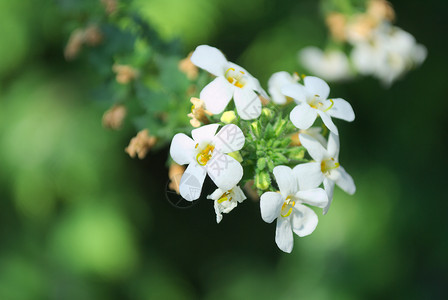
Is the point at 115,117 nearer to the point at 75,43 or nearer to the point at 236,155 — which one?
the point at 75,43

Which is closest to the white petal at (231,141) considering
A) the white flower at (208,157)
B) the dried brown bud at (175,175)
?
the white flower at (208,157)

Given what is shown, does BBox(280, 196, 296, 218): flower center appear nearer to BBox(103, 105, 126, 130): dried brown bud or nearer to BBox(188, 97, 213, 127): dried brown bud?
BBox(188, 97, 213, 127): dried brown bud

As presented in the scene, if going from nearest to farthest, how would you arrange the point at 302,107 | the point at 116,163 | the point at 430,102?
the point at 302,107
the point at 116,163
the point at 430,102

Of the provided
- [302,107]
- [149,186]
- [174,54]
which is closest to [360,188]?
[149,186]

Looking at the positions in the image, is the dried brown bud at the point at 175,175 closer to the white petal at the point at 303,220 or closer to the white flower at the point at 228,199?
the white flower at the point at 228,199

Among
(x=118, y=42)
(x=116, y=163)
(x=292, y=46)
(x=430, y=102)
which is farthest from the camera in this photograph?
(x=430, y=102)

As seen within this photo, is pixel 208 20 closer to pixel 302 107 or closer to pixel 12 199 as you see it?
pixel 12 199

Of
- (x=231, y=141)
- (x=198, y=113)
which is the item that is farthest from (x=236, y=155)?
(x=198, y=113)
